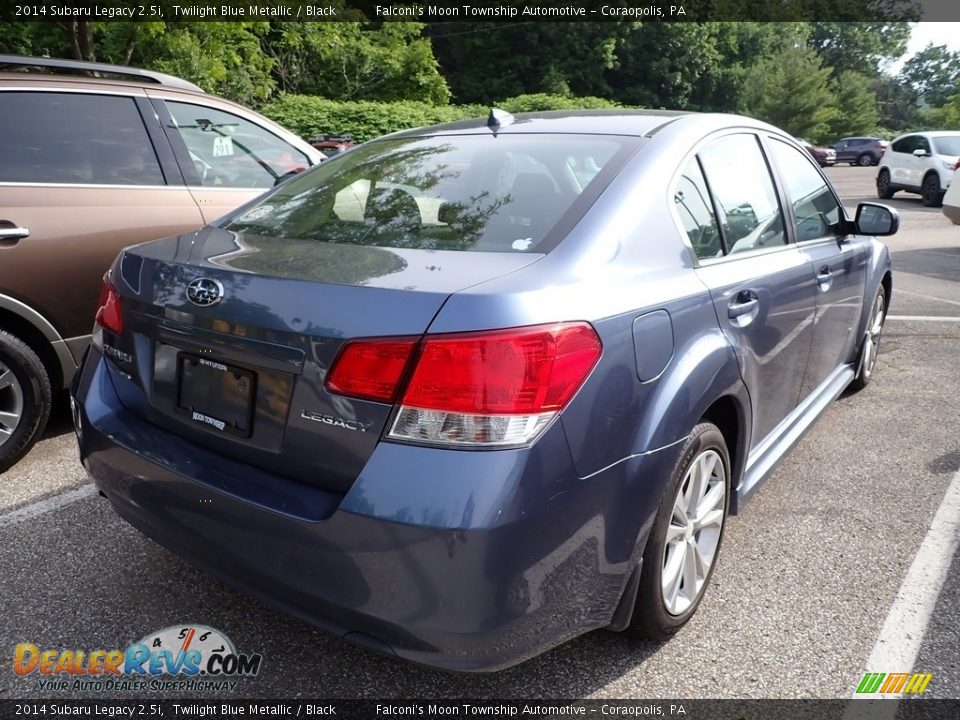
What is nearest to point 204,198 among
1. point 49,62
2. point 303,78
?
point 49,62

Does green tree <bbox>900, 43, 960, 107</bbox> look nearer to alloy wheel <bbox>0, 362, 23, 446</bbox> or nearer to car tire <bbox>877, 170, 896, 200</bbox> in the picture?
car tire <bbox>877, 170, 896, 200</bbox>

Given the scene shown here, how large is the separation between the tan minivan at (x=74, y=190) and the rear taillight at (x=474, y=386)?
6.93 ft

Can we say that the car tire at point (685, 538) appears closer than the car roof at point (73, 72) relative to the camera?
Yes

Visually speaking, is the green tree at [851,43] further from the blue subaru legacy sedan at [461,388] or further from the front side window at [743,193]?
the blue subaru legacy sedan at [461,388]

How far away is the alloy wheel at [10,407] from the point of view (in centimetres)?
350

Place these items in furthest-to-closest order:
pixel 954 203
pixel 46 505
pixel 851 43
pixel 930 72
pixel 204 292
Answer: pixel 930 72 → pixel 851 43 → pixel 954 203 → pixel 46 505 → pixel 204 292

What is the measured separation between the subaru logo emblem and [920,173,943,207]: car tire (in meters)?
19.0

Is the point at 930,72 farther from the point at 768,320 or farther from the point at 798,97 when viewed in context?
the point at 768,320

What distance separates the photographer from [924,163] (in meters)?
17.9

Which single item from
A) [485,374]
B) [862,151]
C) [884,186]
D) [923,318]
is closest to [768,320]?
[485,374]

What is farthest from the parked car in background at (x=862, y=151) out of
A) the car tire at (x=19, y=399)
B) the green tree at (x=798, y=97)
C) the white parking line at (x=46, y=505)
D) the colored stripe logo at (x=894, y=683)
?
the white parking line at (x=46, y=505)

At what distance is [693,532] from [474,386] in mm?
1086

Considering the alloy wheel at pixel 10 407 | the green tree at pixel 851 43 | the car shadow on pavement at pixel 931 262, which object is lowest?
the car shadow on pavement at pixel 931 262

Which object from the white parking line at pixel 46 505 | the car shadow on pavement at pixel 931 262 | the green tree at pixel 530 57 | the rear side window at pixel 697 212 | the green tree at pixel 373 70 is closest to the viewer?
the rear side window at pixel 697 212
